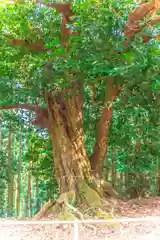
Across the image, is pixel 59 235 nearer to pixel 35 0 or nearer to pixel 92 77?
pixel 92 77

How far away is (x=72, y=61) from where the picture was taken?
5230mm

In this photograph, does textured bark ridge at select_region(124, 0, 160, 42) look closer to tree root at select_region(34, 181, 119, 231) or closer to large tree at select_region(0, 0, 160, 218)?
large tree at select_region(0, 0, 160, 218)

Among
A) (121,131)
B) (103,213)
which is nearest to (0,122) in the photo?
(121,131)

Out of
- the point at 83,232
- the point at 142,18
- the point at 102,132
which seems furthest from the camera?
the point at 102,132

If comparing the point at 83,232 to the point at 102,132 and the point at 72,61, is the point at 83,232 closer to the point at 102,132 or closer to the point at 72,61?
the point at 72,61

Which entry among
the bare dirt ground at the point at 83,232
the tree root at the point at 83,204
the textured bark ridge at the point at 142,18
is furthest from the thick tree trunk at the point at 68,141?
the textured bark ridge at the point at 142,18

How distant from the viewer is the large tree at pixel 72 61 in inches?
193

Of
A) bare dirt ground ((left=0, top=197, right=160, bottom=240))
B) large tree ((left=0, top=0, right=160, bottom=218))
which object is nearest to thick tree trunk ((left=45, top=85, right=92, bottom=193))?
large tree ((left=0, top=0, right=160, bottom=218))

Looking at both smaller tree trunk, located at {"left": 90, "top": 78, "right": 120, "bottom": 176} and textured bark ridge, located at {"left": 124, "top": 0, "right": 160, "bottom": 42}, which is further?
smaller tree trunk, located at {"left": 90, "top": 78, "right": 120, "bottom": 176}

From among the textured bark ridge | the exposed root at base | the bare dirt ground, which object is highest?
the textured bark ridge

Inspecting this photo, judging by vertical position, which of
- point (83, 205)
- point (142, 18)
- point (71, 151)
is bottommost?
point (83, 205)

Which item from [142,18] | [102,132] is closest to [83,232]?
[102,132]

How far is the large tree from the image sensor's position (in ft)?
16.1

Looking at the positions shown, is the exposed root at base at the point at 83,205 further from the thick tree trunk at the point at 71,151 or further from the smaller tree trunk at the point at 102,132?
the smaller tree trunk at the point at 102,132
